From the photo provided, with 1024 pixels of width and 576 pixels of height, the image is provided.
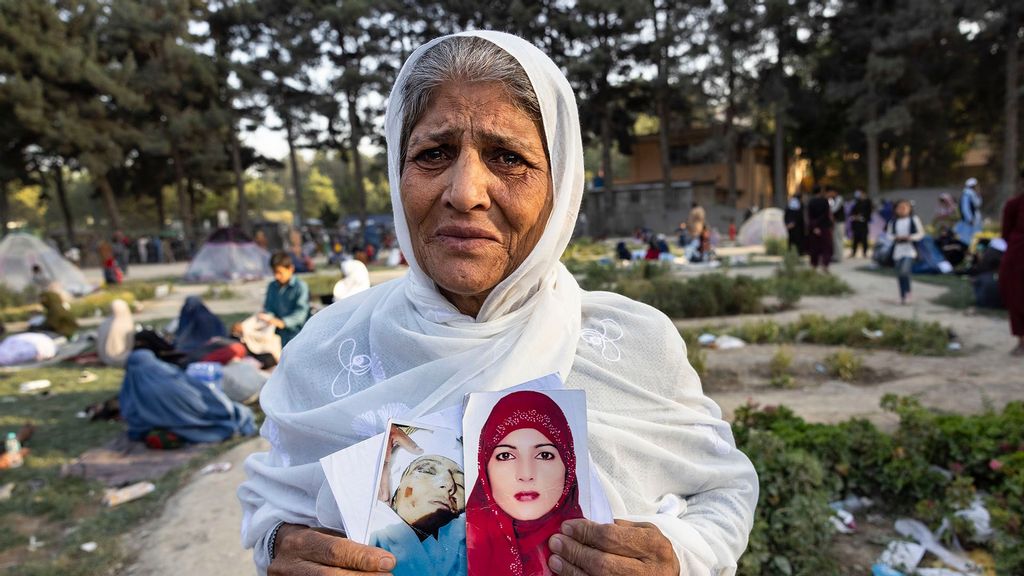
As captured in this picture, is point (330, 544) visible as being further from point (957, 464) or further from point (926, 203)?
point (926, 203)

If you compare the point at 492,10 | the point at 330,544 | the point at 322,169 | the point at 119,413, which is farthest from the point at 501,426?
the point at 322,169

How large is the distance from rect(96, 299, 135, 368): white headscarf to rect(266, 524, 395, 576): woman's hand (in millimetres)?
8762

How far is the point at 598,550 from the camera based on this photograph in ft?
3.54

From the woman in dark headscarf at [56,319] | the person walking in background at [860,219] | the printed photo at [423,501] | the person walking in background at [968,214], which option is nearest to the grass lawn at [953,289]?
the person walking in background at [968,214]

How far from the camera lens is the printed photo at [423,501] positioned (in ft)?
3.51

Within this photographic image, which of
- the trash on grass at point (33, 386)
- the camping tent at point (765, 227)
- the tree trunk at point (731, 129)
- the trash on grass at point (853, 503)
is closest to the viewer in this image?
the trash on grass at point (853, 503)

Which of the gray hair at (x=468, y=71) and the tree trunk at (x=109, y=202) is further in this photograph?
the tree trunk at (x=109, y=202)

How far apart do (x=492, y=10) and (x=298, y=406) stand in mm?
33319

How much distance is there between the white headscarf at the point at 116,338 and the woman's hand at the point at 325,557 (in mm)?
8762

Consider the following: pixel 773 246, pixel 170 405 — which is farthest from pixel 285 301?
pixel 773 246

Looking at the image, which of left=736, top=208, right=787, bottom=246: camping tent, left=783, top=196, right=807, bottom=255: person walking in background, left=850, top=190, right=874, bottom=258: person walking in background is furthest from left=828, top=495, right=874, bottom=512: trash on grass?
left=736, top=208, right=787, bottom=246: camping tent

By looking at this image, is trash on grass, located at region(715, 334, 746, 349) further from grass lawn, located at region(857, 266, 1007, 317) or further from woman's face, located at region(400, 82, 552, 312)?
woman's face, located at region(400, 82, 552, 312)

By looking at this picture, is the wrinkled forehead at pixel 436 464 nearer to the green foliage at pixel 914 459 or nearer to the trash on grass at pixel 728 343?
the green foliage at pixel 914 459

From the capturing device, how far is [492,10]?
3138 centimetres
